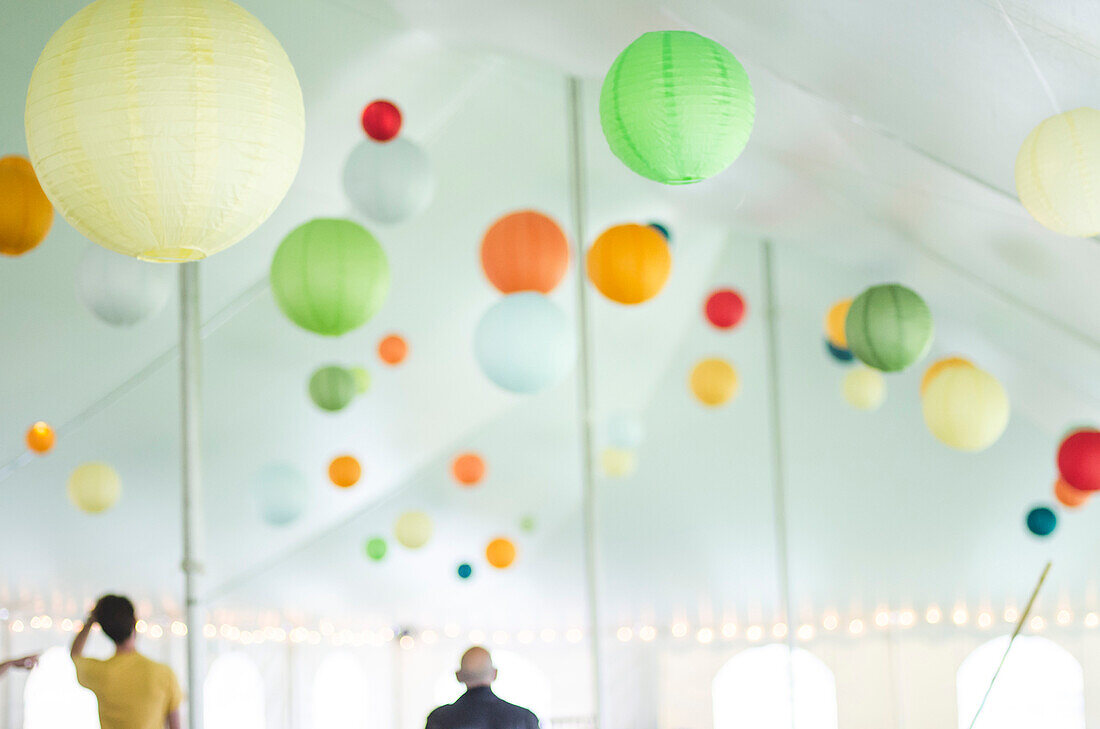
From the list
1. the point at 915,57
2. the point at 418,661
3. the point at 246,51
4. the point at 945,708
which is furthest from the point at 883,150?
the point at 418,661

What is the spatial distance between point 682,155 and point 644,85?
18cm

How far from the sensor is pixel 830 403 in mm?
8430

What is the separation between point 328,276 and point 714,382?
10.7 ft

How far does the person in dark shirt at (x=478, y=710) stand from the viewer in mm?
3016

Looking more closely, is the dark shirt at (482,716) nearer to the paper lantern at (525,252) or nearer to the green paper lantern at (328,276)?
the green paper lantern at (328,276)

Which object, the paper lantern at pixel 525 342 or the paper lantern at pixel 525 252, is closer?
the paper lantern at pixel 525 342

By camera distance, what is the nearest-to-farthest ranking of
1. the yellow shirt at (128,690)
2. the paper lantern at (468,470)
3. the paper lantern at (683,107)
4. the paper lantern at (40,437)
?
the paper lantern at (683,107)
the yellow shirt at (128,690)
the paper lantern at (40,437)
the paper lantern at (468,470)

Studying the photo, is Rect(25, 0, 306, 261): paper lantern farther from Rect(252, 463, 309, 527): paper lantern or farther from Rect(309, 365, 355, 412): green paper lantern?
Rect(252, 463, 309, 527): paper lantern

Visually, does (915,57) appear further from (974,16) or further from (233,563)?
(233,563)

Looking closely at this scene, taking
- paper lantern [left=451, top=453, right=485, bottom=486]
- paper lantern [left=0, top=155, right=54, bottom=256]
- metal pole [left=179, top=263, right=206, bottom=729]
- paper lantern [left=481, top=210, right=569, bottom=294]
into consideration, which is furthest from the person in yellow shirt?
paper lantern [left=451, top=453, right=485, bottom=486]

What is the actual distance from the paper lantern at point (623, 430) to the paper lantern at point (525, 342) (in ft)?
11.8

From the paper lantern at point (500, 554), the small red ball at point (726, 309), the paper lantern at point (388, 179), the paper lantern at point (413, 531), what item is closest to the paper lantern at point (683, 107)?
the paper lantern at point (388, 179)

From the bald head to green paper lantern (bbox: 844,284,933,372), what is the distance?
2.11 m

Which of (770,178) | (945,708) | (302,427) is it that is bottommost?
(945,708)
